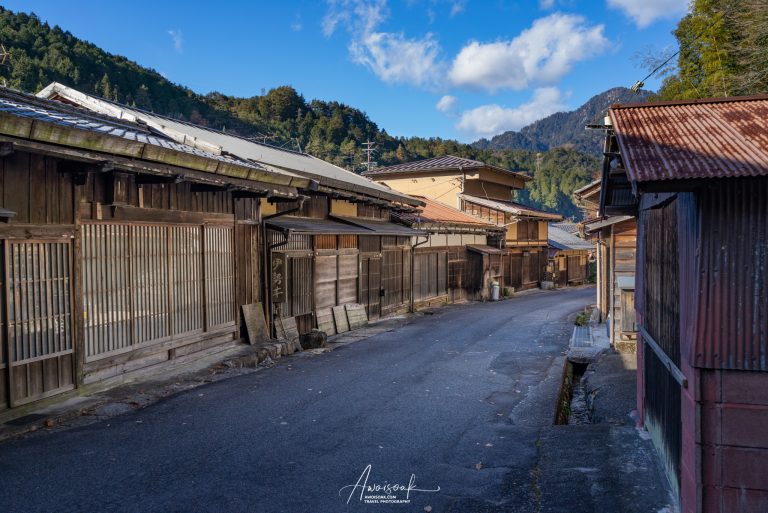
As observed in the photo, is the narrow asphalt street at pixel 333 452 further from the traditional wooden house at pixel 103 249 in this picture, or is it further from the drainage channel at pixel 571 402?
the traditional wooden house at pixel 103 249

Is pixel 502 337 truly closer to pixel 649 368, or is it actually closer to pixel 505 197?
pixel 649 368

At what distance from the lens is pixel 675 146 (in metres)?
4.61

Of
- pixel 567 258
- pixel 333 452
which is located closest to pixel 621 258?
pixel 333 452

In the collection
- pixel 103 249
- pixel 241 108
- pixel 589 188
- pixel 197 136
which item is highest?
pixel 241 108

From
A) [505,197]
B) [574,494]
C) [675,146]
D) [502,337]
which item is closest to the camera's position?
[675,146]

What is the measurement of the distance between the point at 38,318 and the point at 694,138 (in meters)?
7.86

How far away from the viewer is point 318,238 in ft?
50.9

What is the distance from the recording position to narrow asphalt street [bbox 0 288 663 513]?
510 cm

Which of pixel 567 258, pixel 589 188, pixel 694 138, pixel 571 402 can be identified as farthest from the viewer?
pixel 567 258

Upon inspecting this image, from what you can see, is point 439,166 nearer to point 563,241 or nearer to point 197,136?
point 563,241

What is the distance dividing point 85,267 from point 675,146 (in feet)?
25.3

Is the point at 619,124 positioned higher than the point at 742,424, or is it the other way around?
the point at 619,124

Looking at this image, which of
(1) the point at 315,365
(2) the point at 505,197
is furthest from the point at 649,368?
(2) the point at 505,197

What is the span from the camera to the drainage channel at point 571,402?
8.85 meters
